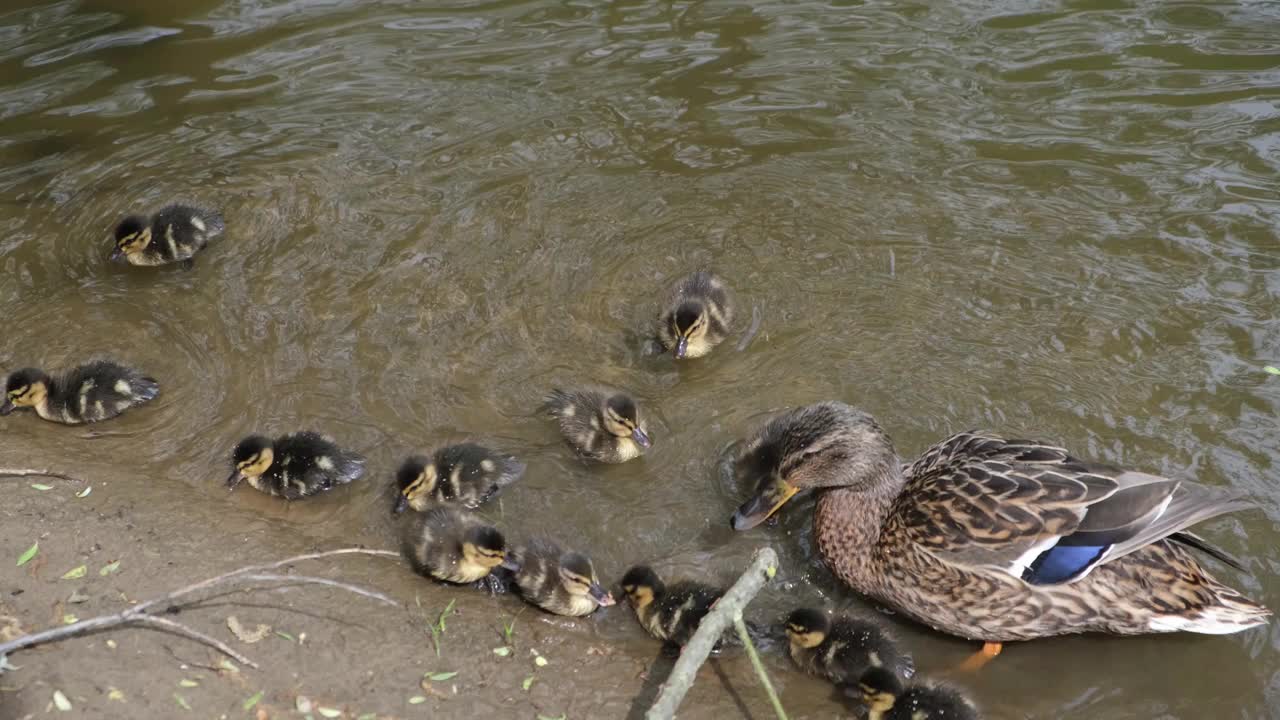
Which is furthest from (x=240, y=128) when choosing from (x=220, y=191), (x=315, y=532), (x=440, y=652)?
(x=440, y=652)

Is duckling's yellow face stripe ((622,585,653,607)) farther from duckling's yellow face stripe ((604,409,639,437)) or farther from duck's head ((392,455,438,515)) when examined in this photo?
duck's head ((392,455,438,515))

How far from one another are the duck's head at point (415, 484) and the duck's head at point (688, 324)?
108 centimetres

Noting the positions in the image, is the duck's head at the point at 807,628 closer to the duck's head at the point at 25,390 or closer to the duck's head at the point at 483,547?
the duck's head at the point at 483,547

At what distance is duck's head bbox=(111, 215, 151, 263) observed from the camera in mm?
5160

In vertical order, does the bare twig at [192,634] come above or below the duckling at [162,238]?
below

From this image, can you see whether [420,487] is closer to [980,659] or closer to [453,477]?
[453,477]

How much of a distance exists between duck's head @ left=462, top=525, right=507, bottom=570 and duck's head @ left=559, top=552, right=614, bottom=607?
20 centimetres

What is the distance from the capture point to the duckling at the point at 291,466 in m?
4.15

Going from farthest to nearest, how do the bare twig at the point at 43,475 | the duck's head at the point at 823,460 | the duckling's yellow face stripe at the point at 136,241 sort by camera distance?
1. the duckling's yellow face stripe at the point at 136,241
2. the bare twig at the point at 43,475
3. the duck's head at the point at 823,460

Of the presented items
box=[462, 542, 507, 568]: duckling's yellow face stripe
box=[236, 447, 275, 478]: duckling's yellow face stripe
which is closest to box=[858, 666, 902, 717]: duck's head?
box=[462, 542, 507, 568]: duckling's yellow face stripe

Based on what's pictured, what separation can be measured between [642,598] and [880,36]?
395 cm

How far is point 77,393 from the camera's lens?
14.6ft

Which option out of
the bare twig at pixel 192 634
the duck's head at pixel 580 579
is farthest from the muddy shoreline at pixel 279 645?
the duck's head at pixel 580 579

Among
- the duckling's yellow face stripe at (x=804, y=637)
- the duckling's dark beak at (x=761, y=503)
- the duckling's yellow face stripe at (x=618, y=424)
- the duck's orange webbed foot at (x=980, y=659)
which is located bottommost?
the duck's orange webbed foot at (x=980, y=659)
